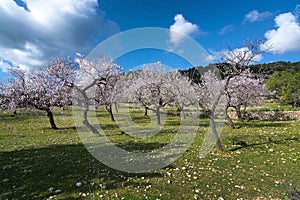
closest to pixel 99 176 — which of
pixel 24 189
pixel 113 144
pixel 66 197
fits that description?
pixel 66 197

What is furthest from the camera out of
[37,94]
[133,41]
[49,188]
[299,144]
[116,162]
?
[37,94]

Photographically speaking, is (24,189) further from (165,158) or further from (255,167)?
(255,167)

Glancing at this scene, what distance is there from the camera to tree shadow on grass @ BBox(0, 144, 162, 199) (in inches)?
270

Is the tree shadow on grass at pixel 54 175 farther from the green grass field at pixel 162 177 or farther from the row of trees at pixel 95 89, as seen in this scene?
the row of trees at pixel 95 89

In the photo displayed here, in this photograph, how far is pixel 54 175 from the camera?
8.25m

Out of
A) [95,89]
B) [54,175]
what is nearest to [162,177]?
[54,175]

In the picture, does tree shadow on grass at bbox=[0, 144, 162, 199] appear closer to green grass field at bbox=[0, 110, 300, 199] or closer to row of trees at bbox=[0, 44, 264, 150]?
green grass field at bbox=[0, 110, 300, 199]

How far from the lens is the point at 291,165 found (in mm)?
9266

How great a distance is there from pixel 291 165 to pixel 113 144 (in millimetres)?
11645

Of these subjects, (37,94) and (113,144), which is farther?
(37,94)

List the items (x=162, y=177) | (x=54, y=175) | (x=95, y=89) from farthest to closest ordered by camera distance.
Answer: (x=95, y=89) < (x=54, y=175) < (x=162, y=177)

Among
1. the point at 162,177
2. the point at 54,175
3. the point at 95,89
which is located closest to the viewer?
the point at 162,177

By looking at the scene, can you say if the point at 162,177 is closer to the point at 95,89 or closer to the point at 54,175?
the point at 54,175

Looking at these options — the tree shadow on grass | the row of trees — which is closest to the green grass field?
the tree shadow on grass
